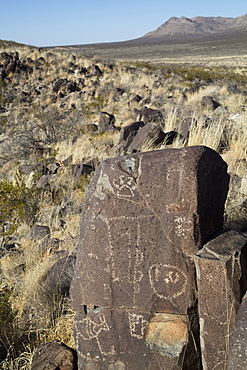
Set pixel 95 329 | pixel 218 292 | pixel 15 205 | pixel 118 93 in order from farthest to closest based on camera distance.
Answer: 1. pixel 118 93
2. pixel 15 205
3. pixel 95 329
4. pixel 218 292

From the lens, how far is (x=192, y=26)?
14650cm

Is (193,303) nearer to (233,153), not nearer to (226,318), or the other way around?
(226,318)

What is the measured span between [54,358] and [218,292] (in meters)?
1.26

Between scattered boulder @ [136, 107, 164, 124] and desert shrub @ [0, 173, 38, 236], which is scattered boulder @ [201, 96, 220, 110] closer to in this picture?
scattered boulder @ [136, 107, 164, 124]

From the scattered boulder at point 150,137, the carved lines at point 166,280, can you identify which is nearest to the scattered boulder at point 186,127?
the scattered boulder at point 150,137

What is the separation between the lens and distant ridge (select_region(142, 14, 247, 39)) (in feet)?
440

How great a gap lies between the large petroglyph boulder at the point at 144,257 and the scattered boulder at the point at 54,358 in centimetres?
13

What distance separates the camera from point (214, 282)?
6.66 ft

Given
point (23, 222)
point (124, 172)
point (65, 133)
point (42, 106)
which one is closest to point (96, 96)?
point (42, 106)

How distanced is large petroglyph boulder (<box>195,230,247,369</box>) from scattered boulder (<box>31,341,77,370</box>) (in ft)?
3.04

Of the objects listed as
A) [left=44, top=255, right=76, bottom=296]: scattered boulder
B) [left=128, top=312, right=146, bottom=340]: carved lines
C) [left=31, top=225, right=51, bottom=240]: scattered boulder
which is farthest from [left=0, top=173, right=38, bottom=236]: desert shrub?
[left=128, top=312, right=146, bottom=340]: carved lines

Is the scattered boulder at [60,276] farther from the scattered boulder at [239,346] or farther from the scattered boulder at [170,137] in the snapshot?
the scattered boulder at [170,137]

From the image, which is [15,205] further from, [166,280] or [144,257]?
[166,280]

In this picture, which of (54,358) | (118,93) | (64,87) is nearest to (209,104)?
(118,93)
